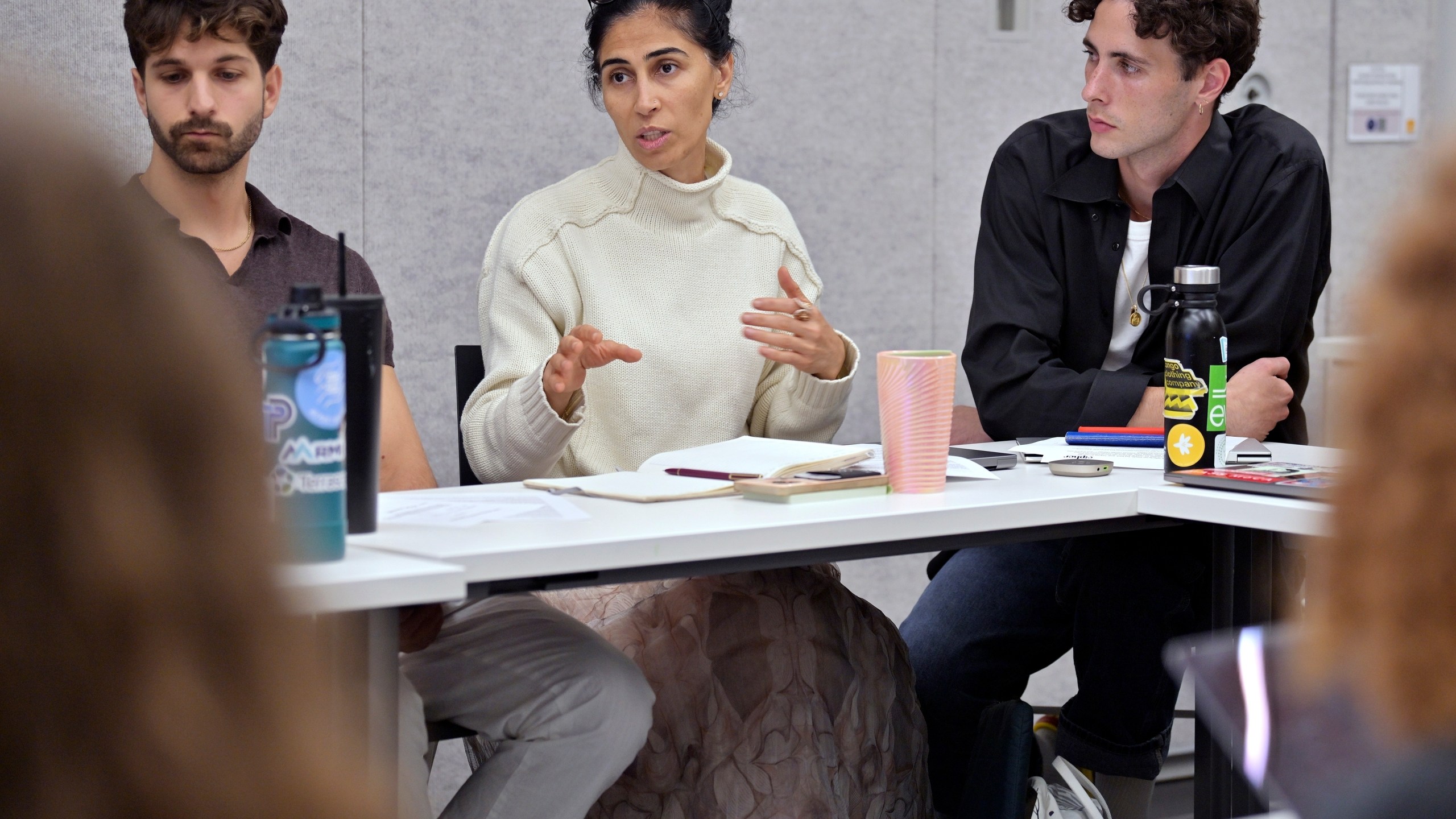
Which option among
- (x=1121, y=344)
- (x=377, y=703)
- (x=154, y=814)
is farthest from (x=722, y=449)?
(x=154, y=814)

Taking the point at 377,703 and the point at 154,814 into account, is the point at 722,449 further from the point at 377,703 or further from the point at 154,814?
the point at 154,814

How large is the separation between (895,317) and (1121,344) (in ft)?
5.33

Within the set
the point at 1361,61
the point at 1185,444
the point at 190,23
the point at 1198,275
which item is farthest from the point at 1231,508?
the point at 1361,61

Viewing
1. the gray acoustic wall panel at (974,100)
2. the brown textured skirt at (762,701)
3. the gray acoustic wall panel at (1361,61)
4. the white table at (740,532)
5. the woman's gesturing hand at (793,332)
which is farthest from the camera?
the gray acoustic wall panel at (1361,61)

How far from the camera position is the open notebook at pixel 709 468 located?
1421 millimetres

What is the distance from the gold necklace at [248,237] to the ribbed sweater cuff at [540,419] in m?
0.62

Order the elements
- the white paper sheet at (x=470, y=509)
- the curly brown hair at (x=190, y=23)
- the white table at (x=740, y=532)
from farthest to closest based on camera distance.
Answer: the curly brown hair at (x=190, y=23) → the white paper sheet at (x=470, y=509) → the white table at (x=740, y=532)

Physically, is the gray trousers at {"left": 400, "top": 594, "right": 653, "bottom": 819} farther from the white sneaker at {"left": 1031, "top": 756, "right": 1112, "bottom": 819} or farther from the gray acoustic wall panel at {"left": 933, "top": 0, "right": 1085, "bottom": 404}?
the gray acoustic wall panel at {"left": 933, "top": 0, "right": 1085, "bottom": 404}

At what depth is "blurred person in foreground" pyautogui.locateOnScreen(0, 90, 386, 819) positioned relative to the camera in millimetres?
274

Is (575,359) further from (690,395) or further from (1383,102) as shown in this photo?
(1383,102)

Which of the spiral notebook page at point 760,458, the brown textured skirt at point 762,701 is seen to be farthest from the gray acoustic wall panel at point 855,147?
the spiral notebook page at point 760,458

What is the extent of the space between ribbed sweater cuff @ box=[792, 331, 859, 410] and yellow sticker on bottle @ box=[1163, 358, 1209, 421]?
Result: 547mm

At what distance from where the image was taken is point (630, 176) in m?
2.20

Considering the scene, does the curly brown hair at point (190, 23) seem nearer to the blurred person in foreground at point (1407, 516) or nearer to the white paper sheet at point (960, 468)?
the white paper sheet at point (960, 468)
